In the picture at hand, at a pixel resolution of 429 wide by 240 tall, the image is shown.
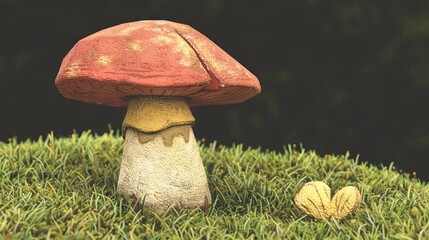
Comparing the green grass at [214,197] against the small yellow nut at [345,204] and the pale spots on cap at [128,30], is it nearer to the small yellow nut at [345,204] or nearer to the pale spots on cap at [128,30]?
the small yellow nut at [345,204]

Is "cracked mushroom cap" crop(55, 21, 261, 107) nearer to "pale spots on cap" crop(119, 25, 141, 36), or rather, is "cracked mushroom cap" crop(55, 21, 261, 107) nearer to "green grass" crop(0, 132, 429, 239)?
"pale spots on cap" crop(119, 25, 141, 36)

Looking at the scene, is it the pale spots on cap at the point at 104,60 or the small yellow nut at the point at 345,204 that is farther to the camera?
the small yellow nut at the point at 345,204

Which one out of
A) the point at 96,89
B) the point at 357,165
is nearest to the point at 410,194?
the point at 357,165

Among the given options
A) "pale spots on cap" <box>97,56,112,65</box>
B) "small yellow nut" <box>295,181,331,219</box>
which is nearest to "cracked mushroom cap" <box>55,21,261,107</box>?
"pale spots on cap" <box>97,56,112,65</box>

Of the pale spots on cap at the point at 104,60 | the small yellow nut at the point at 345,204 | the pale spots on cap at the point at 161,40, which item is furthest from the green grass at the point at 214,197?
the pale spots on cap at the point at 161,40

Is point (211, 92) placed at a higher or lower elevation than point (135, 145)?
higher

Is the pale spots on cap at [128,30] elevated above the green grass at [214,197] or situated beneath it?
elevated above

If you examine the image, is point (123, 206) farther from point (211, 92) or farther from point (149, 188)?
point (211, 92)

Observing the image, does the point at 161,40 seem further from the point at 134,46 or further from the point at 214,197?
the point at 214,197
